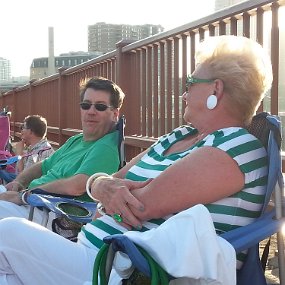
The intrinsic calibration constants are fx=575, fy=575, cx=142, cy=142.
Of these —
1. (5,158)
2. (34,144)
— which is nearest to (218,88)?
(5,158)

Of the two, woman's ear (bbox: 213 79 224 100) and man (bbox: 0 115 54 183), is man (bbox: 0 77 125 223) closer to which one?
man (bbox: 0 115 54 183)

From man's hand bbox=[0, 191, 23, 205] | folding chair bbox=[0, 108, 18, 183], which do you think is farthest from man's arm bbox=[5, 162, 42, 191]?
folding chair bbox=[0, 108, 18, 183]

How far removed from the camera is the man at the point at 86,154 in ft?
12.7

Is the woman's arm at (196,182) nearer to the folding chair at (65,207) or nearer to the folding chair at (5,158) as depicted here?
the folding chair at (65,207)

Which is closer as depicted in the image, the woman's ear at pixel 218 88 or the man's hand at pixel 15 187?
the woman's ear at pixel 218 88

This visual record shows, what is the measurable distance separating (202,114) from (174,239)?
0.87 metres

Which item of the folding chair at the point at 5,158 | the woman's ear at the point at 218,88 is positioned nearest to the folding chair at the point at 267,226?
the woman's ear at the point at 218,88

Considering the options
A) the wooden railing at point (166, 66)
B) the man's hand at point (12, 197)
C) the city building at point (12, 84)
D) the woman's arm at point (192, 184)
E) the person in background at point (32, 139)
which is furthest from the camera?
the city building at point (12, 84)

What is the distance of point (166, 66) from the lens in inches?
211

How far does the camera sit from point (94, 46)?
33406 millimetres

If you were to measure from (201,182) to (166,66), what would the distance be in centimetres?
316

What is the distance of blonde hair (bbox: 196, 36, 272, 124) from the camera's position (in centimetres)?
253

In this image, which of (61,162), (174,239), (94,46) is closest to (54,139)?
(61,162)

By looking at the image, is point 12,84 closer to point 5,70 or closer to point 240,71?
point 5,70
